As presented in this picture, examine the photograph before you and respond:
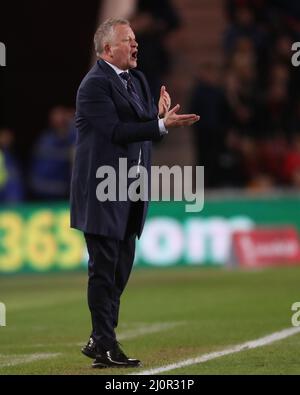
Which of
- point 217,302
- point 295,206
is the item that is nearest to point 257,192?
point 295,206

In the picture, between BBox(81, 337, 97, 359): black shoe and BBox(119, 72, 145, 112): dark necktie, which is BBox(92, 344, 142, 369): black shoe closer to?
BBox(81, 337, 97, 359): black shoe

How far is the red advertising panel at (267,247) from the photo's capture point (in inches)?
730

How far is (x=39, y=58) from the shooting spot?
22172mm

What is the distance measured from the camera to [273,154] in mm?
20438

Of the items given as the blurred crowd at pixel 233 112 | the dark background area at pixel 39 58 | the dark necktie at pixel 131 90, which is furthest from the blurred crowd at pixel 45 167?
the dark necktie at pixel 131 90

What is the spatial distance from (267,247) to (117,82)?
10.9 metres

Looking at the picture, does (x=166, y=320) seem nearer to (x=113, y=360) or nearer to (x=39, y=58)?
(x=113, y=360)

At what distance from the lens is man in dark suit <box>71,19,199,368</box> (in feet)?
26.8

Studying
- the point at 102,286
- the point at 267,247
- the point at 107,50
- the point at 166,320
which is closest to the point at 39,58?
the point at 267,247

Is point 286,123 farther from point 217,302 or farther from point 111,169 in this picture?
point 111,169

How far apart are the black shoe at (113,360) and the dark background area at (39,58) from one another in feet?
45.4

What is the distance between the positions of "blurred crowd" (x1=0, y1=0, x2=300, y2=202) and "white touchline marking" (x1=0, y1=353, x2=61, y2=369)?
34.7 ft

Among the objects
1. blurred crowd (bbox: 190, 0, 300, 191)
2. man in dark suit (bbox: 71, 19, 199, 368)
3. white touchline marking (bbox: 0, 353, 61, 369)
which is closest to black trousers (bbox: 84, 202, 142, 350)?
man in dark suit (bbox: 71, 19, 199, 368)
